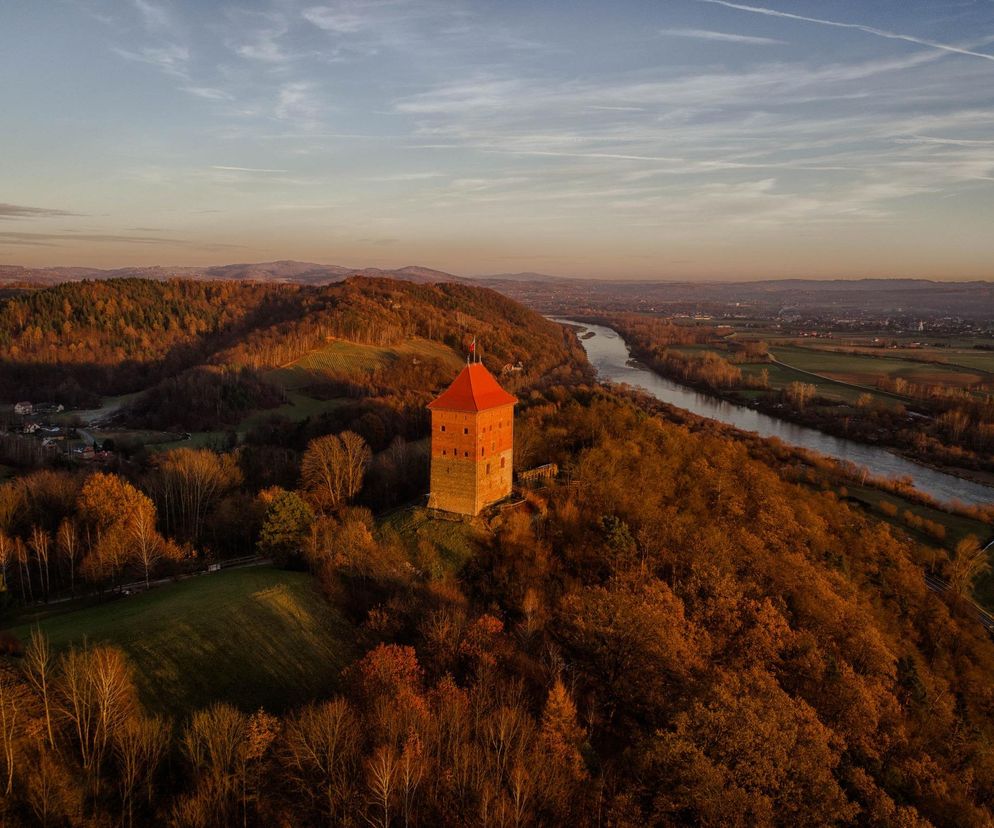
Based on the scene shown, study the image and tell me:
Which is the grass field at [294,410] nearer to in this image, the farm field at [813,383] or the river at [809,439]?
the river at [809,439]

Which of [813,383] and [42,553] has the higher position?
[813,383]

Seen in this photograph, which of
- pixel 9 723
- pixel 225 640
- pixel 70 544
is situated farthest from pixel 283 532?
pixel 9 723

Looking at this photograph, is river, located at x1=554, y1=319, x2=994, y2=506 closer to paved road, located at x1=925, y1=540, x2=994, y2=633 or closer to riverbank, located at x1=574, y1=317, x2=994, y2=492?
riverbank, located at x1=574, y1=317, x2=994, y2=492

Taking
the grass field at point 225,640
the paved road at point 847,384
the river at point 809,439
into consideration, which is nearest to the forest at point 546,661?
the grass field at point 225,640

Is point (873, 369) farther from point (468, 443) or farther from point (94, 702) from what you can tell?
point (94, 702)

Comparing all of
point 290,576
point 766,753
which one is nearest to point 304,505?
point 290,576

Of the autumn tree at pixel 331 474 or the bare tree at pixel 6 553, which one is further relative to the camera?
A: the autumn tree at pixel 331 474

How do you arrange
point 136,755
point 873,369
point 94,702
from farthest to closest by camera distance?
1. point 873,369
2. point 94,702
3. point 136,755
